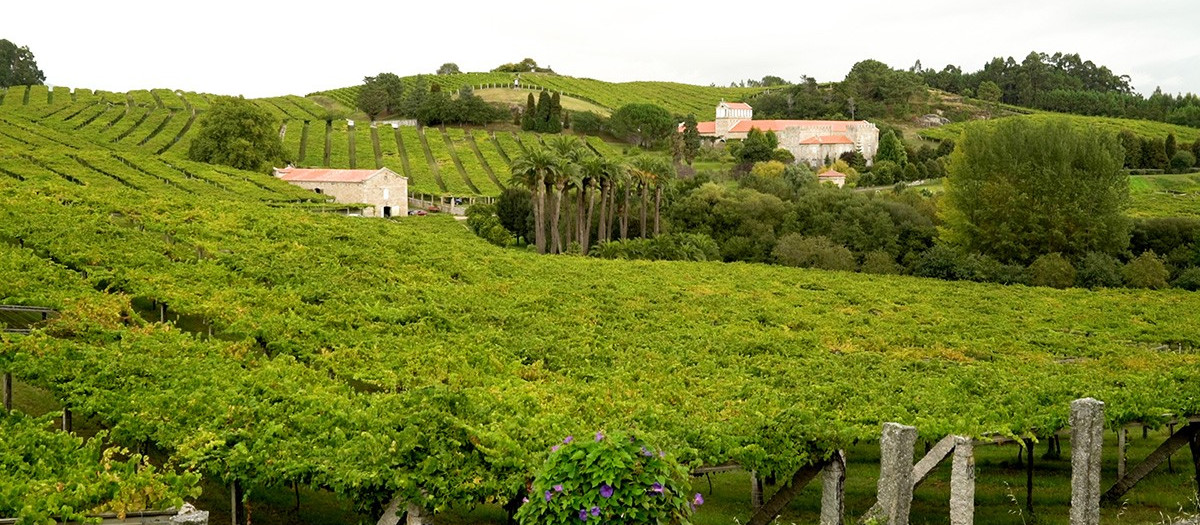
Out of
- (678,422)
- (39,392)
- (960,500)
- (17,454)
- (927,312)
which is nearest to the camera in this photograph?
(17,454)

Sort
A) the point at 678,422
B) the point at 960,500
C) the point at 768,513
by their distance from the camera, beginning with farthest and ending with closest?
the point at 678,422
the point at 768,513
the point at 960,500

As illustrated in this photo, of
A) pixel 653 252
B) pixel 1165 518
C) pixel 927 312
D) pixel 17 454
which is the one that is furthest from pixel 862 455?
pixel 653 252

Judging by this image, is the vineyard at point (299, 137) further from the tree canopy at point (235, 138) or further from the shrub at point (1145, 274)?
the shrub at point (1145, 274)

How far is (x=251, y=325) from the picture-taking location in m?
22.8

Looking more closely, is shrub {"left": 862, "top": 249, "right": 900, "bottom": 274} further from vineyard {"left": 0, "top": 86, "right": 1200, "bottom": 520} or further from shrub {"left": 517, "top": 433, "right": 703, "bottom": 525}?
shrub {"left": 517, "top": 433, "right": 703, "bottom": 525}

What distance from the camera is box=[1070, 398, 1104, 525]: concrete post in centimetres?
1445

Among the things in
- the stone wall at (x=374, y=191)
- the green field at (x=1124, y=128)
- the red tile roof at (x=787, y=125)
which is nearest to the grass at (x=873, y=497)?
the stone wall at (x=374, y=191)

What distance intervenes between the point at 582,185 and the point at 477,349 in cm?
3659

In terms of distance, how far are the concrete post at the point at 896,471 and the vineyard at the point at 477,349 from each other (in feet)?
2.88

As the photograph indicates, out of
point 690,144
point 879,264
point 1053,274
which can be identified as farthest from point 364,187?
point 690,144

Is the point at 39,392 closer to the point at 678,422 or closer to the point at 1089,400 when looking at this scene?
the point at 678,422

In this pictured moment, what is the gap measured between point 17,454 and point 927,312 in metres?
28.0

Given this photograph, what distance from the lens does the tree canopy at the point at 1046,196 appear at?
53406 mm

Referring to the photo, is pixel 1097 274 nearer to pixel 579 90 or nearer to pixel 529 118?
pixel 529 118
